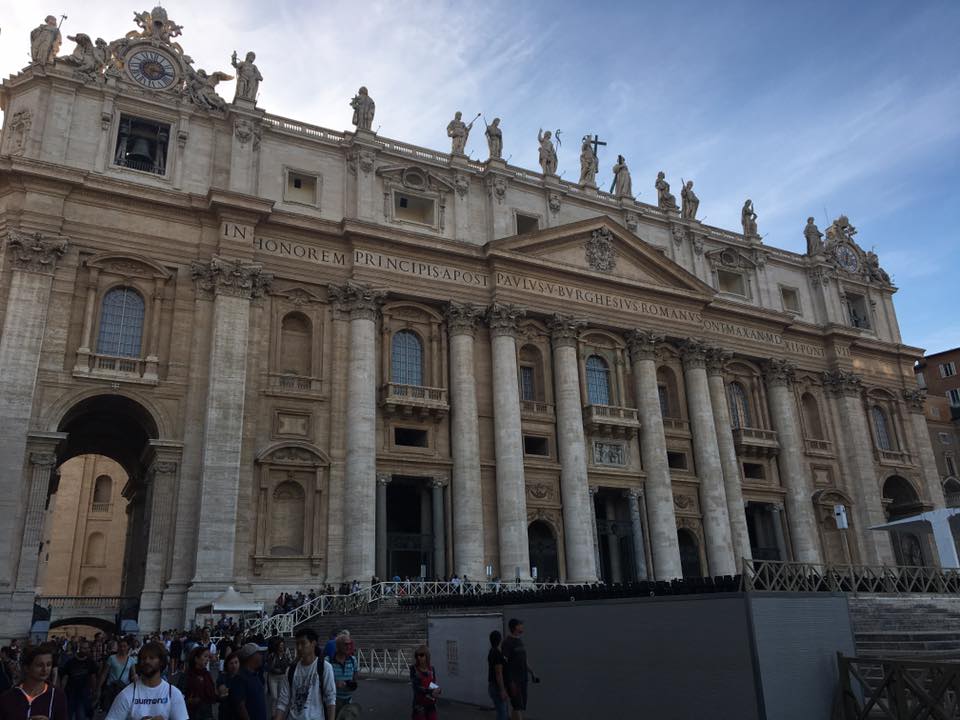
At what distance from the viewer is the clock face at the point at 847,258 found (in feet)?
173

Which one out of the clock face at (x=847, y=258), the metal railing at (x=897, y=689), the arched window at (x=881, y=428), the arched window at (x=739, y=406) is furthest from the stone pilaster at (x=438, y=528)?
the clock face at (x=847, y=258)

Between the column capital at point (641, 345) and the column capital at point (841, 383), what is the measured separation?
44.8 feet

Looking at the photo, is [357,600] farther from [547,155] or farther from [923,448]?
[923,448]

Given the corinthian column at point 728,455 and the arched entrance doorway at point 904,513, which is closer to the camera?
the corinthian column at point 728,455

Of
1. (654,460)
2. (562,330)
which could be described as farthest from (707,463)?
(562,330)

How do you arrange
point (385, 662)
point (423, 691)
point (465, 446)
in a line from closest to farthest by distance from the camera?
point (423, 691)
point (385, 662)
point (465, 446)

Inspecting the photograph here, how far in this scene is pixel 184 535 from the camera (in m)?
28.5

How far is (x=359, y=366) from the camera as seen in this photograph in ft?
108

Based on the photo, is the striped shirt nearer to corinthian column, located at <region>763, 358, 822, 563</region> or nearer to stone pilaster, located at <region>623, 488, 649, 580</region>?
stone pilaster, located at <region>623, 488, 649, 580</region>

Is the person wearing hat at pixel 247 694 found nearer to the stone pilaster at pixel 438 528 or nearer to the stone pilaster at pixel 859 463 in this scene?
the stone pilaster at pixel 438 528

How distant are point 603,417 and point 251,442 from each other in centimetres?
1597

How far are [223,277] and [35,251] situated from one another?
643 cm

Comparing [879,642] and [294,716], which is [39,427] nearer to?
[294,716]

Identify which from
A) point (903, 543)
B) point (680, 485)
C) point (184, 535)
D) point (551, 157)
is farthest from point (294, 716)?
point (903, 543)
